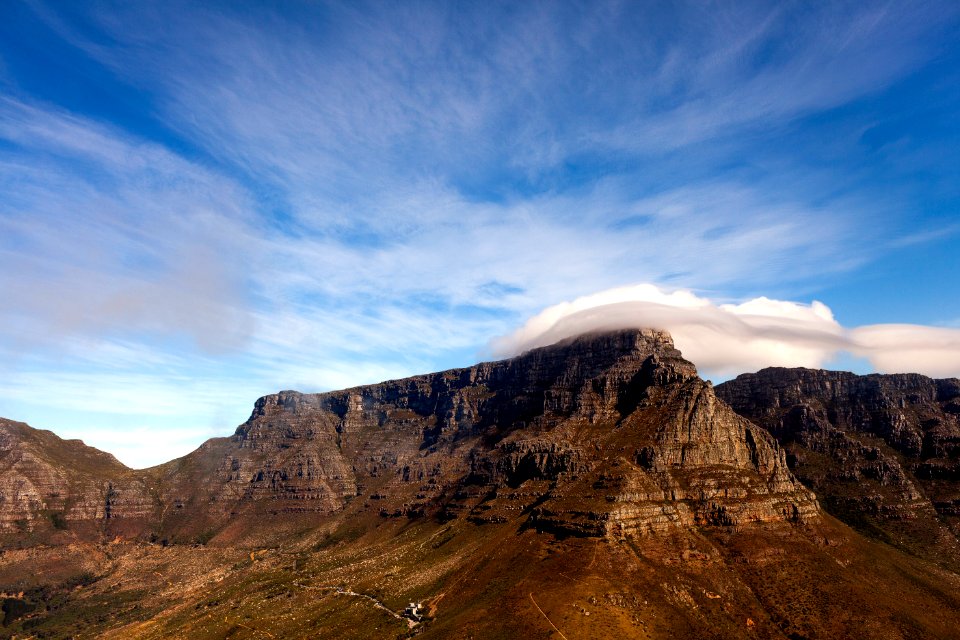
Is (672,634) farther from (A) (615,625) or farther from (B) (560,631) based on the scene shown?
(B) (560,631)

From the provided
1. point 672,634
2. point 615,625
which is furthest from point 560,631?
point 672,634

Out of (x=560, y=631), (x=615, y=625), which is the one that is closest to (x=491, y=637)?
(x=560, y=631)

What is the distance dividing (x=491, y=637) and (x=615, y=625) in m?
42.5

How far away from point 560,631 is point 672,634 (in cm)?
4083

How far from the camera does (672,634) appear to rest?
652ft

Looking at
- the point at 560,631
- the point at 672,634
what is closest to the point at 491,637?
the point at 560,631

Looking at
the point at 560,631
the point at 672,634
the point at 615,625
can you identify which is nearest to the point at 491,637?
the point at 560,631

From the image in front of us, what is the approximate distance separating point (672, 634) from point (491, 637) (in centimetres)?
6267

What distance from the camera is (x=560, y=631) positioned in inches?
7530

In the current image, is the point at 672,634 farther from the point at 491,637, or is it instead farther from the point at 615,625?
the point at 491,637

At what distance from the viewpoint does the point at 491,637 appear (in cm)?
19625

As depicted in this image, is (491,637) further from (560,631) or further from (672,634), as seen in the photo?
(672,634)
